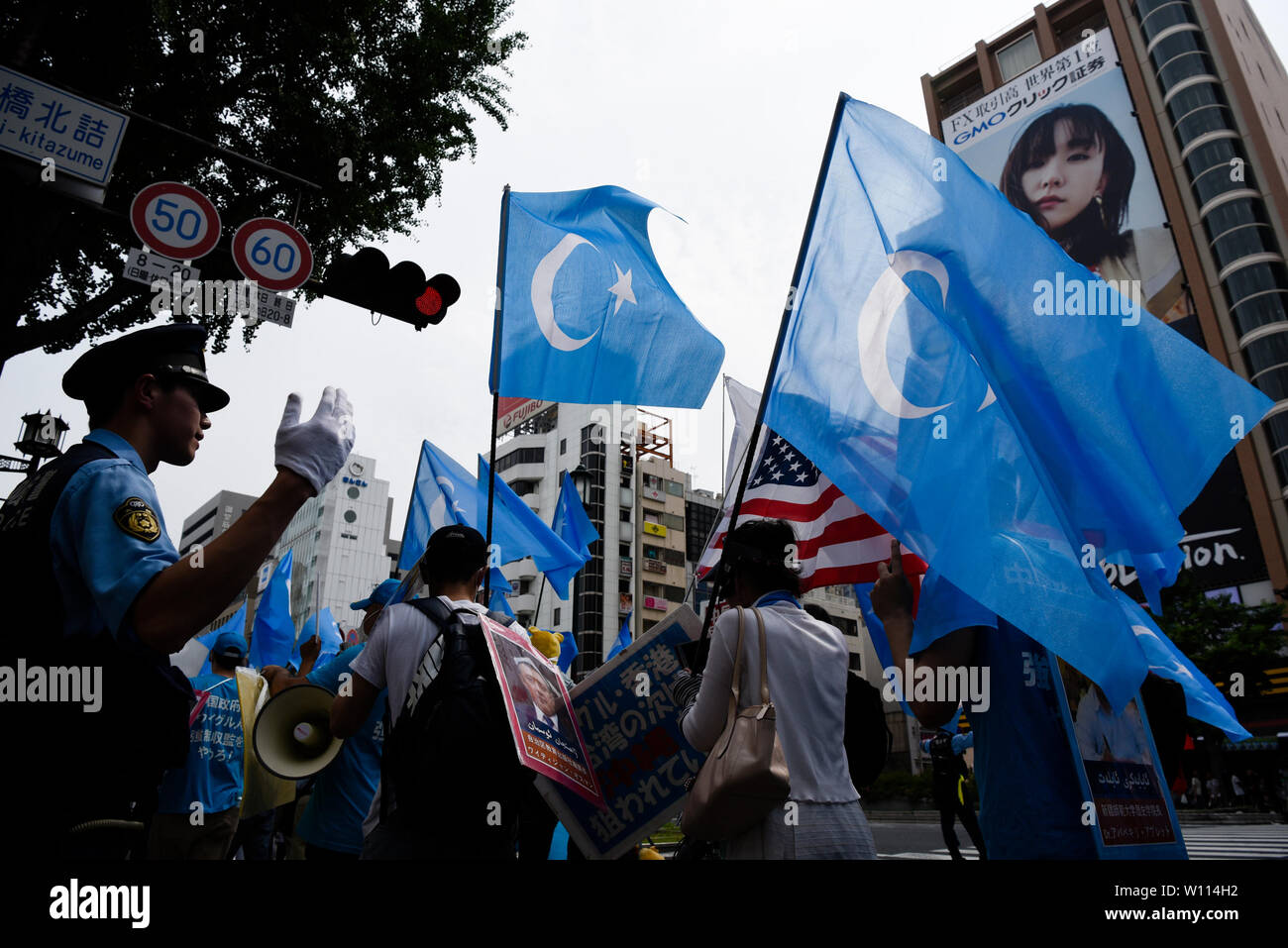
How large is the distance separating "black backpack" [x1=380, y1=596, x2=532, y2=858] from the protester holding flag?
3313mm

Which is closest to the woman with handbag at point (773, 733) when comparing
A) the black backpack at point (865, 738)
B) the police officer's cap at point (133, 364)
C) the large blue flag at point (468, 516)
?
the black backpack at point (865, 738)

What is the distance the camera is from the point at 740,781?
216 centimetres

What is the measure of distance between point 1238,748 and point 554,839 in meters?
36.0

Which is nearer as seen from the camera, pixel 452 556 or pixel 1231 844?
pixel 452 556

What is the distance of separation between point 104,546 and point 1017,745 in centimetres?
266

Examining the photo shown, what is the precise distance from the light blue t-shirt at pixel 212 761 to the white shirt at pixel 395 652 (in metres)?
3.01

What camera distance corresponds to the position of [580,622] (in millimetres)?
53375

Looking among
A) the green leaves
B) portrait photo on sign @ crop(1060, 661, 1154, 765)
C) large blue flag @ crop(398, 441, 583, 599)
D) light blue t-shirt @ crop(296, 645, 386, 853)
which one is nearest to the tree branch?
the green leaves

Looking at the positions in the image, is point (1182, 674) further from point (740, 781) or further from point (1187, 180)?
point (1187, 180)

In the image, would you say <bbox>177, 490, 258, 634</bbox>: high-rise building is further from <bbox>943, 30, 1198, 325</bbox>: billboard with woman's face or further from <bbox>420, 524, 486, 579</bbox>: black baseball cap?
<bbox>420, 524, 486, 579</bbox>: black baseball cap

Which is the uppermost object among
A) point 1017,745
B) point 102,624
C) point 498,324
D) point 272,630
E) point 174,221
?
point 174,221

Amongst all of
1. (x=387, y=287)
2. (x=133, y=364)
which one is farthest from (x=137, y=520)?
(x=387, y=287)

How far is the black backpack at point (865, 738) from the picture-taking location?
9.76 ft
